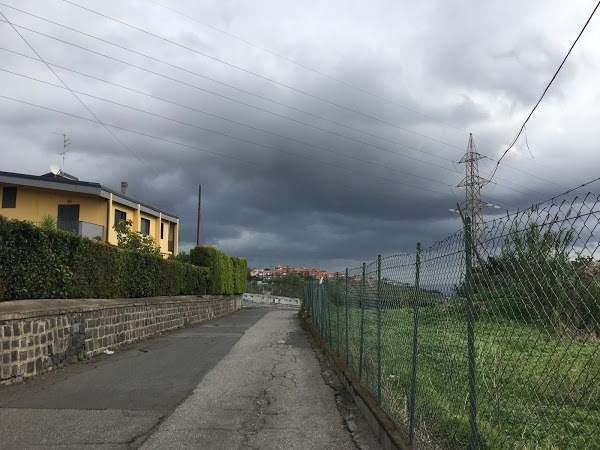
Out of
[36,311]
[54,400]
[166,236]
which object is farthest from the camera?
[166,236]

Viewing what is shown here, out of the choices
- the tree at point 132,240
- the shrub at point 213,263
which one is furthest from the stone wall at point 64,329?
the shrub at point 213,263

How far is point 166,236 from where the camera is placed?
41.6 meters

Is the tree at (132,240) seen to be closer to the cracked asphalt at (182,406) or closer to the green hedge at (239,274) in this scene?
the green hedge at (239,274)

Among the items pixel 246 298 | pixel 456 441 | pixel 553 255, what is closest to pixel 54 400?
pixel 456 441

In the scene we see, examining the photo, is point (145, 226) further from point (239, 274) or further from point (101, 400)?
point (101, 400)

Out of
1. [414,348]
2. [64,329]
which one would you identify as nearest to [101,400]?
[64,329]

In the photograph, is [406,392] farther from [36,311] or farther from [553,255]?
[36,311]

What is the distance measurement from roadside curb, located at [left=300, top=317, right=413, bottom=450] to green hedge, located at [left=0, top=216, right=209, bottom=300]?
18.1 feet

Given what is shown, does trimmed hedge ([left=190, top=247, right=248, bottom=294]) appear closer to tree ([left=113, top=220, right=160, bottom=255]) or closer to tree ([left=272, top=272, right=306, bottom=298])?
tree ([left=113, top=220, right=160, bottom=255])

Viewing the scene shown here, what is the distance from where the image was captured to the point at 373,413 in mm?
5848

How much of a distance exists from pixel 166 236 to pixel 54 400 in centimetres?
3509

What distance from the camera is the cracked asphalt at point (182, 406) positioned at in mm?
5648

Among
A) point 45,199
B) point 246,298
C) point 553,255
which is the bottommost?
point 246,298

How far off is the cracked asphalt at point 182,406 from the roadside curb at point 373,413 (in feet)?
0.56
